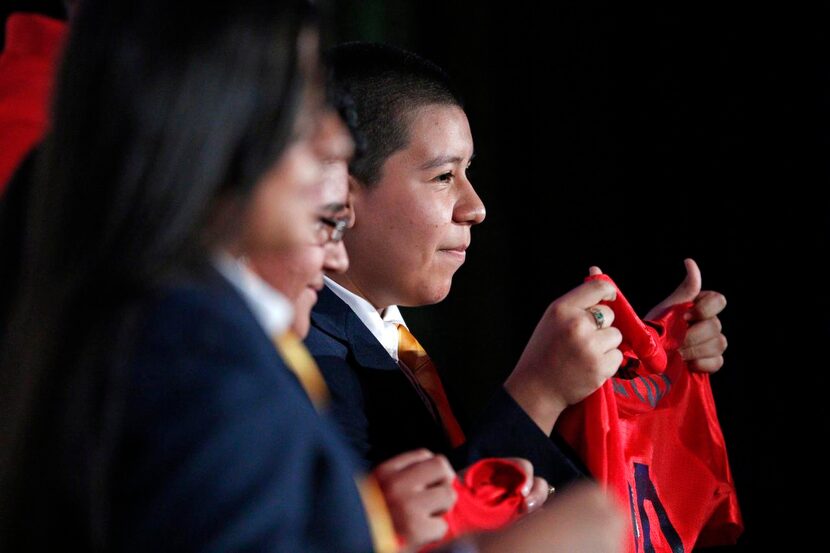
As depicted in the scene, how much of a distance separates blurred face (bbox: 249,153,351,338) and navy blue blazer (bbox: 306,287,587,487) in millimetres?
204

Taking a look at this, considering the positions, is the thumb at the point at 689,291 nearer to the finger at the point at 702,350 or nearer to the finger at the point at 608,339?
the finger at the point at 702,350

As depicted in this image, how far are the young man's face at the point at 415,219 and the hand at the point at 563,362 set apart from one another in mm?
219

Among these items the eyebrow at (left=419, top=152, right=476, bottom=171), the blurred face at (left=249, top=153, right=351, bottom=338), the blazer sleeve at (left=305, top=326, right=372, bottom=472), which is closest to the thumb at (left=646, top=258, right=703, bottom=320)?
the eyebrow at (left=419, top=152, right=476, bottom=171)

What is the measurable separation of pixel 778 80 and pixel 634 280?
1.54 feet

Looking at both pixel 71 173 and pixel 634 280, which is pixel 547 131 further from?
pixel 71 173

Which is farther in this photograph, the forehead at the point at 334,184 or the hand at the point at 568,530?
the forehead at the point at 334,184

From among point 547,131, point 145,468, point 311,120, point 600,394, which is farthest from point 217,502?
point 547,131

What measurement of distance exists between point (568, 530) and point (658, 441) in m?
0.67

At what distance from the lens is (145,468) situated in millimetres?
563

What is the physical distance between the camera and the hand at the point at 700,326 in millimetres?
1390

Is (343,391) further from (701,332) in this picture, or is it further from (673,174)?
(673,174)

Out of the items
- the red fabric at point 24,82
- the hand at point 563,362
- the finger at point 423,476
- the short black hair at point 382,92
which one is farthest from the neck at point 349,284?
the finger at point 423,476

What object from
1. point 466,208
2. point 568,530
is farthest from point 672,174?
point 568,530

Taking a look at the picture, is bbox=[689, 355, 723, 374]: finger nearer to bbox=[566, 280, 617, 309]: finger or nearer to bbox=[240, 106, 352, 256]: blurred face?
bbox=[566, 280, 617, 309]: finger
